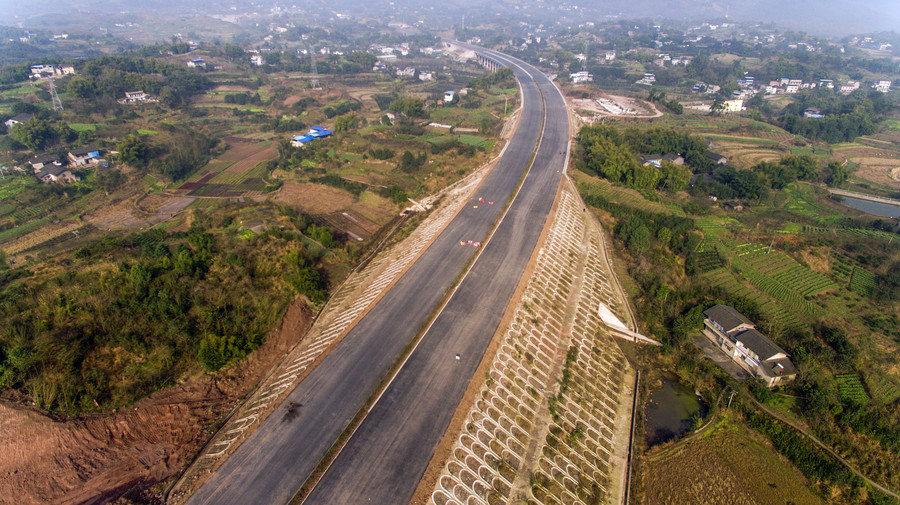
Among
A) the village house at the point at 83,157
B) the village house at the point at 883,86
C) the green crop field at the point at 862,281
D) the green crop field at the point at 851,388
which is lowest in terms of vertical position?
the village house at the point at 83,157

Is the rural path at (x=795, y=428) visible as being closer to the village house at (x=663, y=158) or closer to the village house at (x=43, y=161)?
the village house at (x=663, y=158)

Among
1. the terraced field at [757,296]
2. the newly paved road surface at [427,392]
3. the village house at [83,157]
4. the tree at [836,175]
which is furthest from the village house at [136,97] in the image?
the tree at [836,175]

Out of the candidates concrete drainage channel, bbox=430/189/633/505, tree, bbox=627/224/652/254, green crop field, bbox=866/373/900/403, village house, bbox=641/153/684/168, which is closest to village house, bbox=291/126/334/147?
concrete drainage channel, bbox=430/189/633/505

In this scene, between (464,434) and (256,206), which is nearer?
(464,434)

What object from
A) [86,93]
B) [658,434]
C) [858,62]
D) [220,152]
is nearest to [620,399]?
[658,434]

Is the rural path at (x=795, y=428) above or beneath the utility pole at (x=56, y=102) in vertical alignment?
above

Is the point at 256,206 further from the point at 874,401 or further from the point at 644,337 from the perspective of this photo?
the point at 874,401
